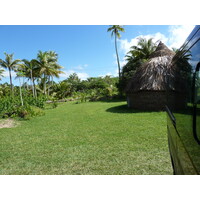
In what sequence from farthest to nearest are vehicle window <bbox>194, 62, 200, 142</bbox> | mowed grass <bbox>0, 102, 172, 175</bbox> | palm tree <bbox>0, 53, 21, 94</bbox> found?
palm tree <bbox>0, 53, 21, 94</bbox> → mowed grass <bbox>0, 102, 172, 175</bbox> → vehicle window <bbox>194, 62, 200, 142</bbox>

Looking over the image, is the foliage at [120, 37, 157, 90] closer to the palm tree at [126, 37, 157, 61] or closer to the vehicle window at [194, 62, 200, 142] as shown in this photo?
the palm tree at [126, 37, 157, 61]

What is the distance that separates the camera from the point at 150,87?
11094 millimetres

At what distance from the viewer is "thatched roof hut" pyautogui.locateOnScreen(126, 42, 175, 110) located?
1112 centimetres

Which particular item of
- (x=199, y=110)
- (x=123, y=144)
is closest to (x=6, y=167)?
(x=123, y=144)

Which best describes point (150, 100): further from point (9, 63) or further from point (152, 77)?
point (9, 63)

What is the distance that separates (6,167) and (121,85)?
2030cm

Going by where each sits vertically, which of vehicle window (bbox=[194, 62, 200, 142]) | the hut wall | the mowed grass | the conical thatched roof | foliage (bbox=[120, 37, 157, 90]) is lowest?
the mowed grass

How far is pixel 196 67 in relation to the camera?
131 cm

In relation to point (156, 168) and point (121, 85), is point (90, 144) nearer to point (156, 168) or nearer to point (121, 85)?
point (156, 168)

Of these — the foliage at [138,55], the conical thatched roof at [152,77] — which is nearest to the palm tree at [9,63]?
the foliage at [138,55]

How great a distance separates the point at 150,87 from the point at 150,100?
38.8 inches

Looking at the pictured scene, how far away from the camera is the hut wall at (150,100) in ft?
36.4

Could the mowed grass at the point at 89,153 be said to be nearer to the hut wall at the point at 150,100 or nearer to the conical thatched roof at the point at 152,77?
the hut wall at the point at 150,100

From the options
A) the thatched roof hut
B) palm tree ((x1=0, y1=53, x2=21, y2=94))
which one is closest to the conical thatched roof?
the thatched roof hut
